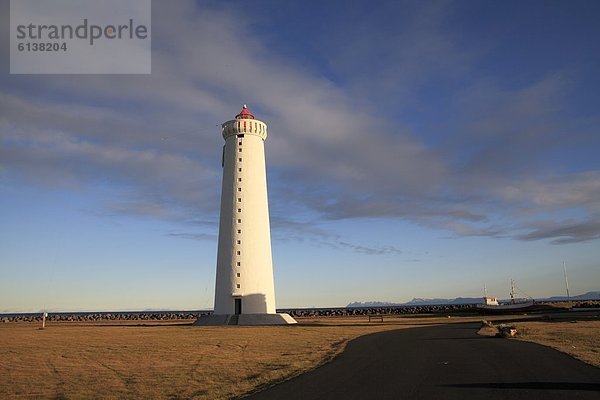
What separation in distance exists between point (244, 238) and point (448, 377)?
3376 centimetres

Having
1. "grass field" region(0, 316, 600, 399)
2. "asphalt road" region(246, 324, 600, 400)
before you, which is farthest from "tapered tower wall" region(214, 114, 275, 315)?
"asphalt road" region(246, 324, 600, 400)

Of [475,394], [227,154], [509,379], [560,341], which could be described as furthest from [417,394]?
[227,154]

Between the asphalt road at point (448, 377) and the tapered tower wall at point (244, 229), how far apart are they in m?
26.3

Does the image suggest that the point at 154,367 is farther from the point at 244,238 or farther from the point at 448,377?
the point at 244,238

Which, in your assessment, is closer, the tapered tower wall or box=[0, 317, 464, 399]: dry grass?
box=[0, 317, 464, 399]: dry grass

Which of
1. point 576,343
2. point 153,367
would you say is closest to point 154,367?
point 153,367

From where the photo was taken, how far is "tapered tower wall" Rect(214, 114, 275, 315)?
45656 mm

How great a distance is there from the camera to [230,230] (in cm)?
4644

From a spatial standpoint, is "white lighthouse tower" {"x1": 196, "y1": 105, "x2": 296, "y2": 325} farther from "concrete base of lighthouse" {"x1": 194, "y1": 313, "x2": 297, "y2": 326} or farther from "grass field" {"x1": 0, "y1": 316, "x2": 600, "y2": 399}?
"grass field" {"x1": 0, "y1": 316, "x2": 600, "y2": 399}

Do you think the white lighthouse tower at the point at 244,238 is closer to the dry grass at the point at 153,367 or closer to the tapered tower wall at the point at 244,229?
the tapered tower wall at the point at 244,229

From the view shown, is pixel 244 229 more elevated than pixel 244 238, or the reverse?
pixel 244 229

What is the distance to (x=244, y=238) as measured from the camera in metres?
46.1

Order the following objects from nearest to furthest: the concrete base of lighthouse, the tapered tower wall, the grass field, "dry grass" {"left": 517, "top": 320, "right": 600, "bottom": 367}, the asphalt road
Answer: the asphalt road
the grass field
"dry grass" {"left": 517, "top": 320, "right": 600, "bottom": 367}
the concrete base of lighthouse
the tapered tower wall

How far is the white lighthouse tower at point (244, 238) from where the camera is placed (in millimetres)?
45469
